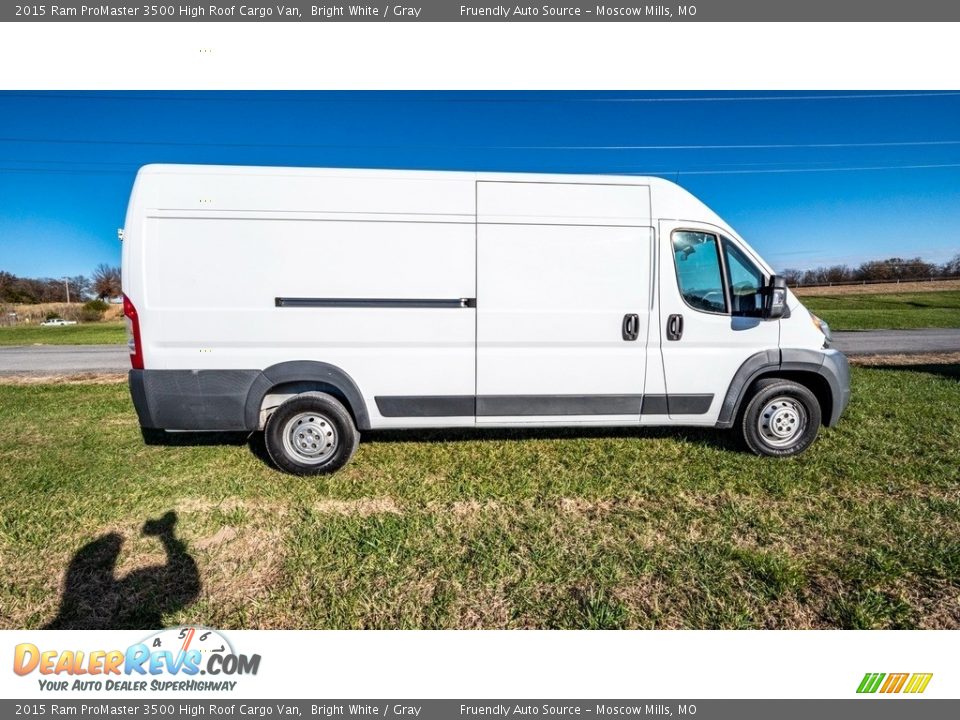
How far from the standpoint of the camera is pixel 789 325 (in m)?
3.94

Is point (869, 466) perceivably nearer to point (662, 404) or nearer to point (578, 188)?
point (662, 404)

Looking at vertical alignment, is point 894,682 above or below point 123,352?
below

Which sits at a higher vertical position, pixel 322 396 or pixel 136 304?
pixel 136 304

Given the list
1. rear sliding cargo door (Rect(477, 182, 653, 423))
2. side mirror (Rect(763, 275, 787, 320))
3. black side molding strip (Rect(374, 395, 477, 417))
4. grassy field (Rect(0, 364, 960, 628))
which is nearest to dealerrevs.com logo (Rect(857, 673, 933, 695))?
grassy field (Rect(0, 364, 960, 628))

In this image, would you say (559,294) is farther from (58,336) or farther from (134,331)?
(58,336)

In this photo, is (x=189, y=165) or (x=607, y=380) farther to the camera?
(x=607, y=380)

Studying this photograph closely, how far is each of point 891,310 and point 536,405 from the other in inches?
1118

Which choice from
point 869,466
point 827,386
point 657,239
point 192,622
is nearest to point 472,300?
point 657,239

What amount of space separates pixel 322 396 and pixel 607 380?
7.95 feet

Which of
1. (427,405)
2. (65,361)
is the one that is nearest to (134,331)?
(427,405)

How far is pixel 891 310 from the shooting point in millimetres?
23125

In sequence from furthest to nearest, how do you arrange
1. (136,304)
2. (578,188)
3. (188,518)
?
1. (578,188)
2. (136,304)
3. (188,518)

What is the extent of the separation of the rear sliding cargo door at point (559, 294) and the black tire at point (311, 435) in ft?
3.86

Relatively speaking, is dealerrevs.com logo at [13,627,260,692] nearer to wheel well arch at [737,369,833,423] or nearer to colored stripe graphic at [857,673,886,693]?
colored stripe graphic at [857,673,886,693]
